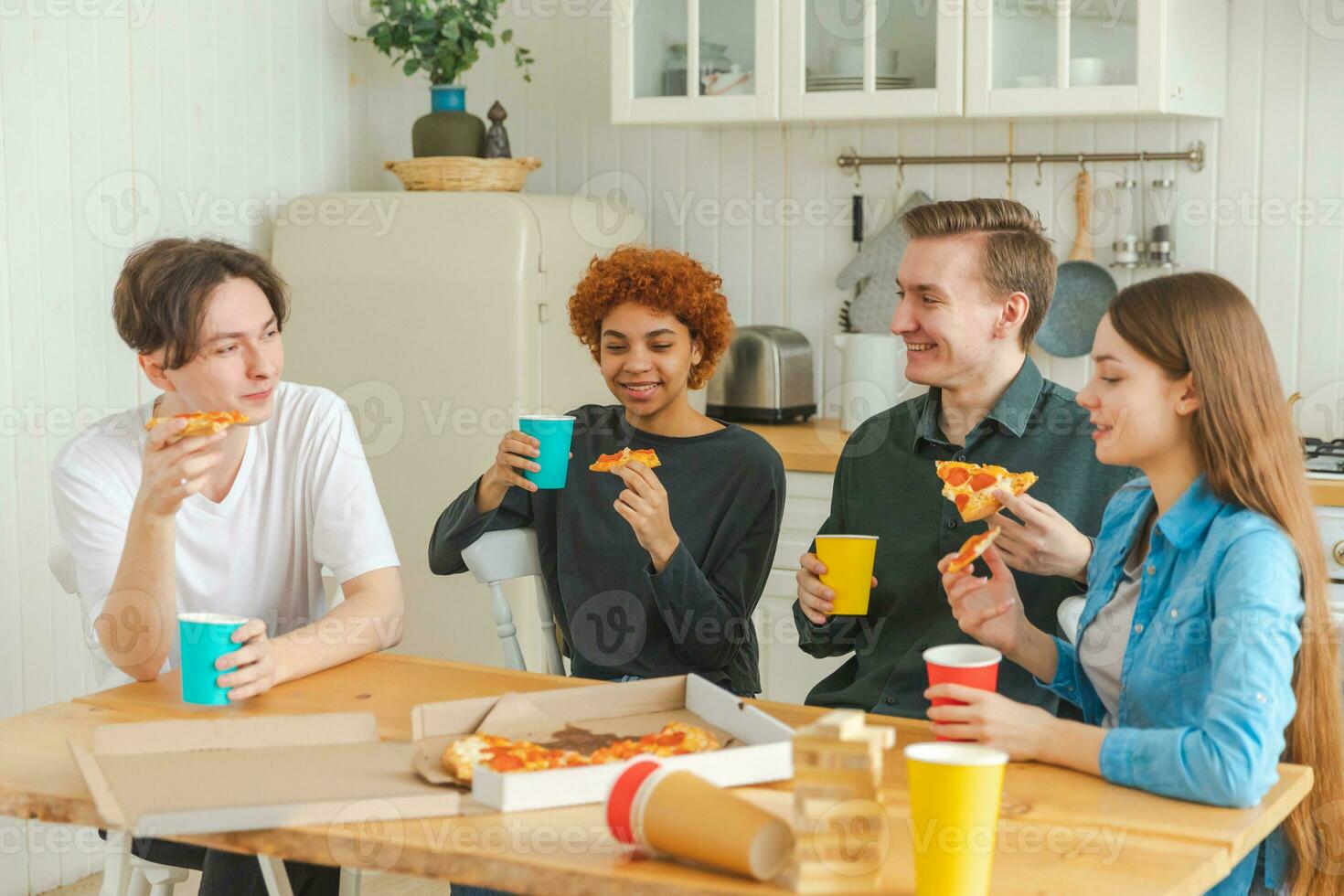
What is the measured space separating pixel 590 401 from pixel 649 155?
2.46 ft

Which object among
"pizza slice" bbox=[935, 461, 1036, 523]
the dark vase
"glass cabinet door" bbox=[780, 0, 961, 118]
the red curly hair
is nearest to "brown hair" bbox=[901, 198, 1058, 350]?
the red curly hair

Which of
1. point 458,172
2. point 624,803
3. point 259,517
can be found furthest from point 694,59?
point 624,803

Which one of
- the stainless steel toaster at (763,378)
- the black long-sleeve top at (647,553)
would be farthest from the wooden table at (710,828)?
the stainless steel toaster at (763,378)

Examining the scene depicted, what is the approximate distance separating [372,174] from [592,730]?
2.96 m

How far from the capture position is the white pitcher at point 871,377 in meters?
3.48

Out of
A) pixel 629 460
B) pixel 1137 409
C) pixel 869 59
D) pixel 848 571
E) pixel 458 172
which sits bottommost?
pixel 848 571

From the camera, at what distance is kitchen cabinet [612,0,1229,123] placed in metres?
3.05

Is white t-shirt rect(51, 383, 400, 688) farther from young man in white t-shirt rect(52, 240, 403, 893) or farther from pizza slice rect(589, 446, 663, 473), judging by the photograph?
pizza slice rect(589, 446, 663, 473)

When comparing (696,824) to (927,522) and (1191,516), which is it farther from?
(927,522)

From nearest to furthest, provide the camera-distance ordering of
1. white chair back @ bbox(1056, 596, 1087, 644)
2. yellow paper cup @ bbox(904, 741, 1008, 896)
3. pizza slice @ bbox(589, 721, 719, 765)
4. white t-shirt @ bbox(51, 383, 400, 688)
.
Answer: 1. yellow paper cup @ bbox(904, 741, 1008, 896)
2. pizza slice @ bbox(589, 721, 719, 765)
3. white chair back @ bbox(1056, 596, 1087, 644)
4. white t-shirt @ bbox(51, 383, 400, 688)

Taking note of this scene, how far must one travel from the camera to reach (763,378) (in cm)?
362

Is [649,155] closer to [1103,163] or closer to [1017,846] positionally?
[1103,163]

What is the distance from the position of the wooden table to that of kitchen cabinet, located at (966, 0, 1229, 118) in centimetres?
194

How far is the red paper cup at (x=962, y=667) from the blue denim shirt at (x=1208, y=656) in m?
0.13
